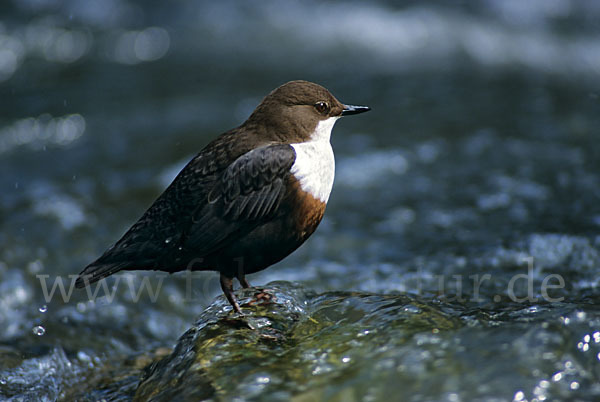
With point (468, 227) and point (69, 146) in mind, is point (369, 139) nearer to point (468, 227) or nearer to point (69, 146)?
point (468, 227)

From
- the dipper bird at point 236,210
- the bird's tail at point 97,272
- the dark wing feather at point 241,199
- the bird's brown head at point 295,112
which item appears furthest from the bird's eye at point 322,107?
the bird's tail at point 97,272

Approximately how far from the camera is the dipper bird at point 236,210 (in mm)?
3156

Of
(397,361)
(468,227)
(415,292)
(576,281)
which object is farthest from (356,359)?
(468,227)

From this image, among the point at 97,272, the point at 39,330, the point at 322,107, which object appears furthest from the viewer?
the point at 39,330

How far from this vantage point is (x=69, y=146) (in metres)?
7.53

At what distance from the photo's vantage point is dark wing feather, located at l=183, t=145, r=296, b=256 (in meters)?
3.15

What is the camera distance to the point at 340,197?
21.1ft

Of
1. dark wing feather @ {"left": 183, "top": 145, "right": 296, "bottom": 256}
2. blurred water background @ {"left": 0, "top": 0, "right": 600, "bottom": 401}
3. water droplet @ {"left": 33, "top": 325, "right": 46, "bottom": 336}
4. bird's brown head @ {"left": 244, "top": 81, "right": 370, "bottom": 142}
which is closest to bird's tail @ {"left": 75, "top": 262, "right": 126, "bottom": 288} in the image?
dark wing feather @ {"left": 183, "top": 145, "right": 296, "bottom": 256}

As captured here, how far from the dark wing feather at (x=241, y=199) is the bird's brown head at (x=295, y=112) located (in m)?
0.19

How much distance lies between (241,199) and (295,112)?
1.84 feet

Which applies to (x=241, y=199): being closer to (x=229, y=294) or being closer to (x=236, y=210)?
(x=236, y=210)

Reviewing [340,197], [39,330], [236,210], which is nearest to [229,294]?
[236,210]

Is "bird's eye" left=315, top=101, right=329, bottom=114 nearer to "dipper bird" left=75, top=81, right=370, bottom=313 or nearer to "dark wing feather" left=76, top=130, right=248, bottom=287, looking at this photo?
"dipper bird" left=75, top=81, right=370, bottom=313

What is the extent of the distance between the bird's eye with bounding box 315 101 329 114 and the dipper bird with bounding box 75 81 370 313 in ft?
0.57
